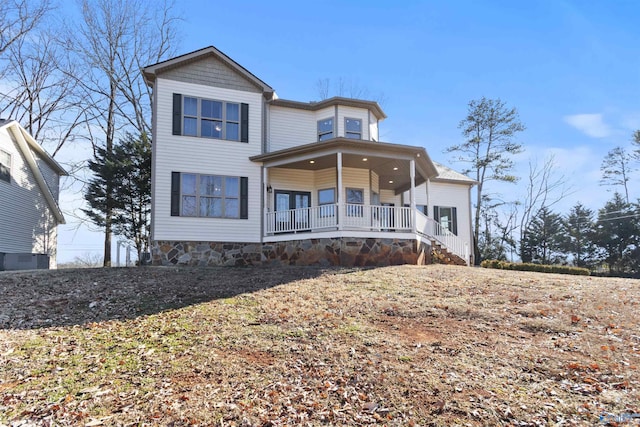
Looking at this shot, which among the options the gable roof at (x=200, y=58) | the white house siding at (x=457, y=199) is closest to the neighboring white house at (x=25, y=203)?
the gable roof at (x=200, y=58)

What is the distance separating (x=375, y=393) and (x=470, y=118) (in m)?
28.1

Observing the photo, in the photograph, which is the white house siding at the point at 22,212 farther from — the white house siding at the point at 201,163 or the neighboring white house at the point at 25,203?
the white house siding at the point at 201,163

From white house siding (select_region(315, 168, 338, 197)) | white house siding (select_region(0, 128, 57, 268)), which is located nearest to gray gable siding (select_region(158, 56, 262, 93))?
white house siding (select_region(315, 168, 338, 197))

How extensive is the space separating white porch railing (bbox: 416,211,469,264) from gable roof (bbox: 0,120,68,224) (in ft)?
49.1

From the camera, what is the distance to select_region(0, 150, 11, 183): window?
1439 cm

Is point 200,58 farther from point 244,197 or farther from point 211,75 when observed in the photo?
point 244,197

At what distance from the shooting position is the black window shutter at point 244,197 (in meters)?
13.8

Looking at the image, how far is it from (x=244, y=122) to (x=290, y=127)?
1865 mm

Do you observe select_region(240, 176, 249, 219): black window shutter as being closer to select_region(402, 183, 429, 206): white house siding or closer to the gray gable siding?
the gray gable siding

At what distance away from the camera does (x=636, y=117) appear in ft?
104

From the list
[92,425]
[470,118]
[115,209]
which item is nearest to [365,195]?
[115,209]

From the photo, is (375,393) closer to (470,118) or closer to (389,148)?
(389,148)

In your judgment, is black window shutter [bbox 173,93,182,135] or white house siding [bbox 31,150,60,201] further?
white house siding [bbox 31,150,60,201]

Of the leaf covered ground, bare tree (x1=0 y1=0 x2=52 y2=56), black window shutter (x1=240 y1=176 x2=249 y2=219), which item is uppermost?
bare tree (x1=0 y1=0 x2=52 y2=56)
